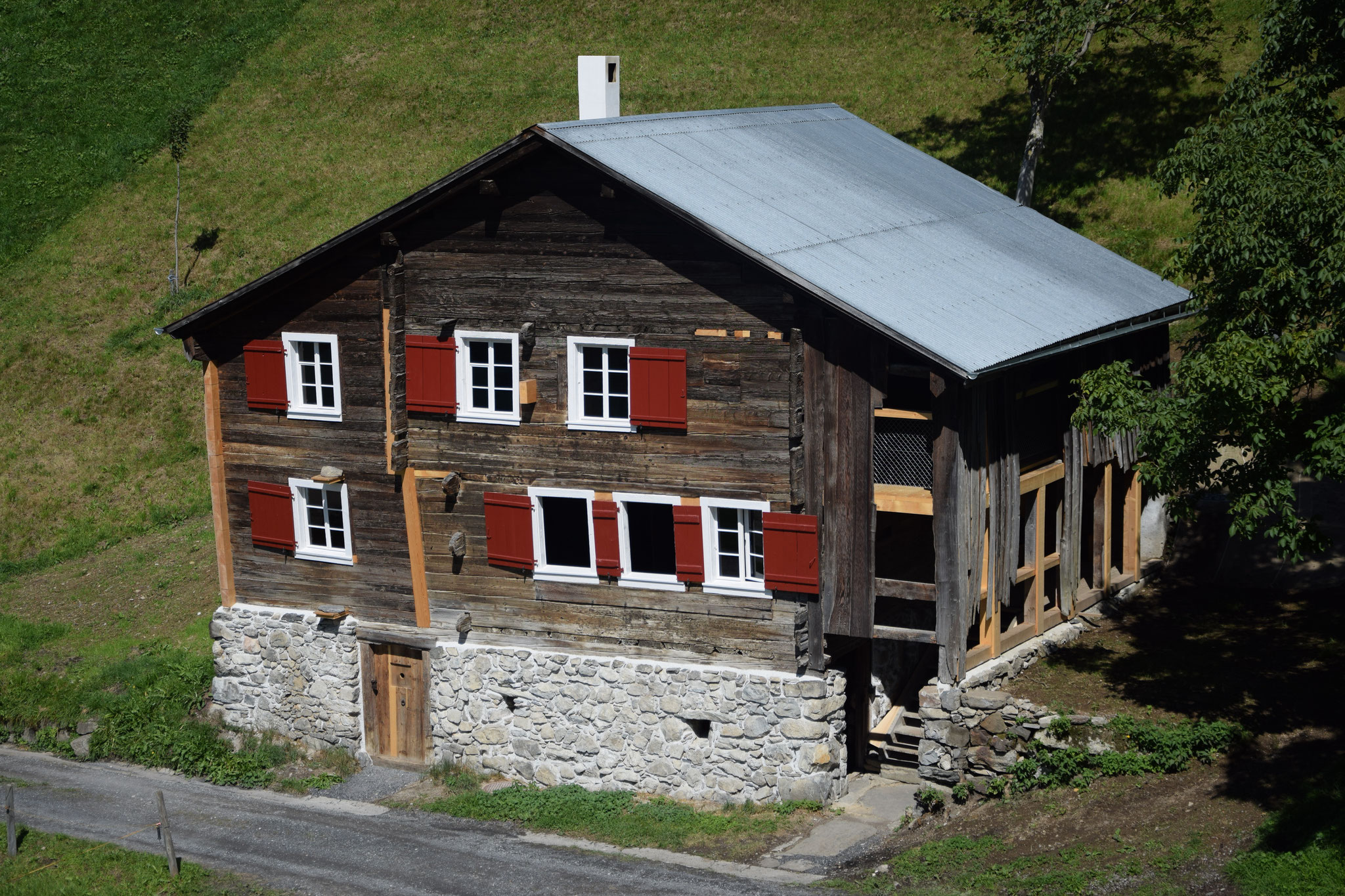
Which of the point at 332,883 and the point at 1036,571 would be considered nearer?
the point at 332,883

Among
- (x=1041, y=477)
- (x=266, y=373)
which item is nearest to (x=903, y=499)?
(x=1041, y=477)

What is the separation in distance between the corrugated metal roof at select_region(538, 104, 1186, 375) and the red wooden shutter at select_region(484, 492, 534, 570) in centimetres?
546

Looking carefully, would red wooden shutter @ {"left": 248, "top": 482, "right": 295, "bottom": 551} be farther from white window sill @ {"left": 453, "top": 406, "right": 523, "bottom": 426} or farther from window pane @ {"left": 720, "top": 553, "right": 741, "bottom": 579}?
window pane @ {"left": 720, "top": 553, "right": 741, "bottom": 579}

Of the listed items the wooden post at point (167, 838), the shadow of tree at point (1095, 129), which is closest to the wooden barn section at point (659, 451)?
the wooden post at point (167, 838)

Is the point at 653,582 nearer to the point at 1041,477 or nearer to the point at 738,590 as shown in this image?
the point at 738,590

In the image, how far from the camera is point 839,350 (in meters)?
19.4

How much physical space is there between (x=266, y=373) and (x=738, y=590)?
894cm

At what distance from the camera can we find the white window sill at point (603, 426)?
67.6 ft

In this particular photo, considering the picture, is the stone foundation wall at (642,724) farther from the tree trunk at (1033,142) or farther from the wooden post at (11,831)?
the tree trunk at (1033,142)

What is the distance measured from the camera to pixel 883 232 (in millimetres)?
21953

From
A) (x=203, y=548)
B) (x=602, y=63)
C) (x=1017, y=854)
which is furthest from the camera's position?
(x=203, y=548)

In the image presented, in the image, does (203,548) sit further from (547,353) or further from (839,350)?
(839,350)

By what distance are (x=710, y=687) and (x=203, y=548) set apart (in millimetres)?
17671

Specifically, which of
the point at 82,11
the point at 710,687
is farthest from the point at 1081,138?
the point at 82,11
